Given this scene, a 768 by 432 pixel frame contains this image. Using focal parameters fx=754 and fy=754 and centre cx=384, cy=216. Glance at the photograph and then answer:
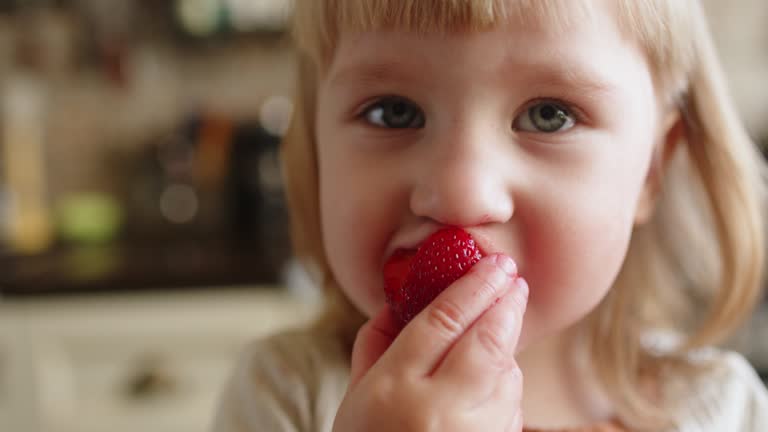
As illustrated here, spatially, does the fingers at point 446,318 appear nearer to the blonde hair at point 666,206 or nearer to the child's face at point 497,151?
the child's face at point 497,151

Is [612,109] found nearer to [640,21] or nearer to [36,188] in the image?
[640,21]

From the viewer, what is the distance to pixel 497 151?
58cm

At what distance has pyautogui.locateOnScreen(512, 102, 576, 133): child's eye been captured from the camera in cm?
61

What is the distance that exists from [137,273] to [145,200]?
0.53 m

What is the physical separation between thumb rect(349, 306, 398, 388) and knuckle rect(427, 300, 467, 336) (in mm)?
79

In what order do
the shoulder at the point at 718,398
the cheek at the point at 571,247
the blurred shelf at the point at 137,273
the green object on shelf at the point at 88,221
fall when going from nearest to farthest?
the cheek at the point at 571,247, the shoulder at the point at 718,398, the blurred shelf at the point at 137,273, the green object on shelf at the point at 88,221

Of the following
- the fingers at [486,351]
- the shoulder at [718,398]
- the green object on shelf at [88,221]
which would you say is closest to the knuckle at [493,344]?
the fingers at [486,351]

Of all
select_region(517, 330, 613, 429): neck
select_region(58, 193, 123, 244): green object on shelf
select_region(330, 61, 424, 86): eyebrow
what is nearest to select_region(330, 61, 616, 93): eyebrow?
select_region(330, 61, 424, 86): eyebrow

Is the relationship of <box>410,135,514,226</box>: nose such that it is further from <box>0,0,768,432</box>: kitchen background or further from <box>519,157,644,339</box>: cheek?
<box>0,0,768,432</box>: kitchen background

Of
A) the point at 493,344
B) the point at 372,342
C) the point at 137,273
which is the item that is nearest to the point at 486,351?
the point at 493,344

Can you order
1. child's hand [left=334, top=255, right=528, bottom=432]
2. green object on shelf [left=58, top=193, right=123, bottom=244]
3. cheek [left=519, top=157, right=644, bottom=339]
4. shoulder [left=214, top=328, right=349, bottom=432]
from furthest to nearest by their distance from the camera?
1. green object on shelf [left=58, top=193, right=123, bottom=244]
2. shoulder [left=214, top=328, right=349, bottom=432]
3. cheek [left=519, top=157, right=644, bottom=339]
4. child's hand [left=334, top=255, right=528, bottom=432]

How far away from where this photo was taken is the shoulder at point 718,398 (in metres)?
0.83

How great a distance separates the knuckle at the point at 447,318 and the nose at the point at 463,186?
74 millimetres

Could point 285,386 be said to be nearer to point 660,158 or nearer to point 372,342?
point 372,342
